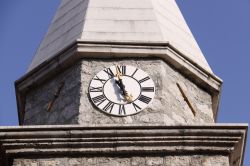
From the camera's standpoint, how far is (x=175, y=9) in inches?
821

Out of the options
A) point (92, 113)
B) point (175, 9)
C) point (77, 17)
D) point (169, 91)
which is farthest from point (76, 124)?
point (175, 9)

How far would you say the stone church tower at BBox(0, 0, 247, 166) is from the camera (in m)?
16.1

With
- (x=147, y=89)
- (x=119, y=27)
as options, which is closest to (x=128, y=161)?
(x=147, y=89)

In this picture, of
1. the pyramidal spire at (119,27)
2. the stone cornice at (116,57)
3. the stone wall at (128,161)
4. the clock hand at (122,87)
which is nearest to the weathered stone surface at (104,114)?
the stone cornice at (116,57)

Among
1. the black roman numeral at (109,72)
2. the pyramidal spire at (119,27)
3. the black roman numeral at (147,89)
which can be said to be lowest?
the black roman numeral at (147,89)

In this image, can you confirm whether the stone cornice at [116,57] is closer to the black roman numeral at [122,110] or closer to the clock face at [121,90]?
the clock face at [121,90]

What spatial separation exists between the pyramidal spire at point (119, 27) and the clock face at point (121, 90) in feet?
2.42

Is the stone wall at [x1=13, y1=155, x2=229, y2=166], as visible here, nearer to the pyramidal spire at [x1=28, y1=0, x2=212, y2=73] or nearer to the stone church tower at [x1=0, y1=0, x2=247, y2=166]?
the stone church tower at [x1=0, y1=0, x2=247, y2=166]

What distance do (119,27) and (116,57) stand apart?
982 mm

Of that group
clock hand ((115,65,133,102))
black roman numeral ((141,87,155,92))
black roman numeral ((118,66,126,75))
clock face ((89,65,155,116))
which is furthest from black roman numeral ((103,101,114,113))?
black roman numeral ((118,66,126,75))

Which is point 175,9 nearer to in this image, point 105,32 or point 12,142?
point 105,32

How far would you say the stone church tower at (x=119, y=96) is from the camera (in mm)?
16078

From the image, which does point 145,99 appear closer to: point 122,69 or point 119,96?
point 119,96

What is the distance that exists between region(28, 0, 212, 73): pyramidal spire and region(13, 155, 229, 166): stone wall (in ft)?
9.15
